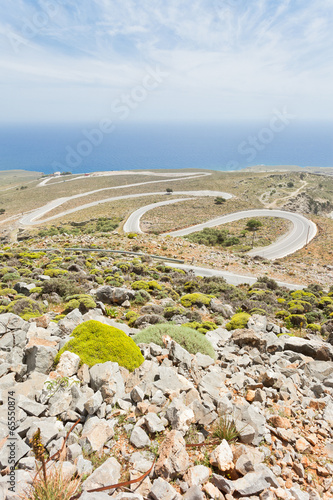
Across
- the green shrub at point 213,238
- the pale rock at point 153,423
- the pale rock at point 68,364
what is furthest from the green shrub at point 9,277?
the green shrub at point 213,238

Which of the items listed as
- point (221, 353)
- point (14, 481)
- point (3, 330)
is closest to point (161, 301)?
point (221, 353)

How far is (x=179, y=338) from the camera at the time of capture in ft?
29.9

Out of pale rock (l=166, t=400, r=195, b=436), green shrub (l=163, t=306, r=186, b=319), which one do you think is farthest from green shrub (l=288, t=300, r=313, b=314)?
pale rock (l=166, t=400, r=195, b=436)

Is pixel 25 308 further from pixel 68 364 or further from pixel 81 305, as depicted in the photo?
pixel 68 364

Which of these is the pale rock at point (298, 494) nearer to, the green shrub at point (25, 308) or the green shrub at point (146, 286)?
the green shrub at point (25, 308)

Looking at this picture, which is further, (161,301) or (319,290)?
(319,290)

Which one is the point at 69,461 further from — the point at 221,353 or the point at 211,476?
the point at 221,353

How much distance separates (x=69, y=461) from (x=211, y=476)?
7.55ft

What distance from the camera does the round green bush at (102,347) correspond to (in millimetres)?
6738

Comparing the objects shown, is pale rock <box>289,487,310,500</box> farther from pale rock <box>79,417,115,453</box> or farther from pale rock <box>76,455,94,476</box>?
pale rock <box>76,455,94,476</box>

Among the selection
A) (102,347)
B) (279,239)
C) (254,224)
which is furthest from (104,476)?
(254,224)

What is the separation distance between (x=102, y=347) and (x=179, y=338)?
10.2 ft

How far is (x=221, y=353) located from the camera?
9367 millimetres

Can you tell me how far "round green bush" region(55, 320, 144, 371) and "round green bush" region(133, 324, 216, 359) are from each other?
1.59 metres
